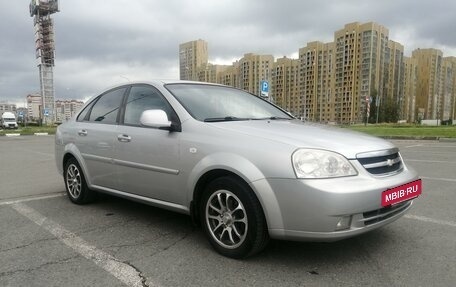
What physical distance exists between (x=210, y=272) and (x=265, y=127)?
4.30 ft

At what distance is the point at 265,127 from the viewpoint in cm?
342

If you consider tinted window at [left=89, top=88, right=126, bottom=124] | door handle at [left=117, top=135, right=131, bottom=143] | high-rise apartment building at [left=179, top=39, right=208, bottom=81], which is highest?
high-rise apartment building at [left=179, top=39, right=208, bottom=81]

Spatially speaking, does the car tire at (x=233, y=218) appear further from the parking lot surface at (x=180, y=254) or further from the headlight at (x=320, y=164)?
the headlight at (x=320, y=164)

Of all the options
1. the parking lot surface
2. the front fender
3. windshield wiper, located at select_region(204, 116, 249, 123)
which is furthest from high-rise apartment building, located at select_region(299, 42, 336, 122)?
the front fender

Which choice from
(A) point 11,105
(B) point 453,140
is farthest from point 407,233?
(A) point 11,105

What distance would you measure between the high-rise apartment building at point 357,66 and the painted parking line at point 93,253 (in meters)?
54.2

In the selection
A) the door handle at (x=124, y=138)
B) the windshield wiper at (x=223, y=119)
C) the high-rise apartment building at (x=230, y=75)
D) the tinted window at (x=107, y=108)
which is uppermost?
the high-rise apartment building at (x=230, y=75)

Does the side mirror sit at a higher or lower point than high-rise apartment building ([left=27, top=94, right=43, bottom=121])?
lower

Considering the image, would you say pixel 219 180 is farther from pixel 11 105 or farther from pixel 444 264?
pixel 11 105

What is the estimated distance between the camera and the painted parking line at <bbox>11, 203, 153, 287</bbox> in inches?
112

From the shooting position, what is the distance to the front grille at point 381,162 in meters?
2.98

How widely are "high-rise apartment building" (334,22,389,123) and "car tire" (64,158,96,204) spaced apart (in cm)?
5325

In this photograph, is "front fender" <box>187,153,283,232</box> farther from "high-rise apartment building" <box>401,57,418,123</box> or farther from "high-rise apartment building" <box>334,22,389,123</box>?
"high-rise apartment building" <box>401,57,418,123</box>

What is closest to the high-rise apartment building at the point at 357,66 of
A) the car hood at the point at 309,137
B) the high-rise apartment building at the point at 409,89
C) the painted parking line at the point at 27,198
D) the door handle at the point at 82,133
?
the high-rise apartment building at the point at 409,89
